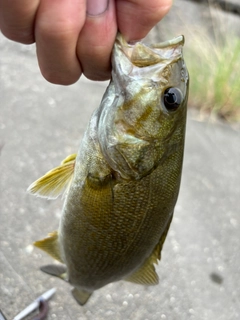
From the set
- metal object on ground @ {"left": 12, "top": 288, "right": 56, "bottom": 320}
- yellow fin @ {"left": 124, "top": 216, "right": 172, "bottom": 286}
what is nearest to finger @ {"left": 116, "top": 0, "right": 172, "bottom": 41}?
yellow fin @ {"left": 124, "top": 216, "right": 172, "bottom": 286}

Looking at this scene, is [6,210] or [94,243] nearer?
[94,243]

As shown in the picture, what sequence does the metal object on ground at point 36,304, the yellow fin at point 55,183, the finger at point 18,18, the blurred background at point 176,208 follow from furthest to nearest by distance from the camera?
the blurred background at point 176,208
the metal object on ground at point 36,304
the yellow fin at point 55,183
the finger at point 18,18

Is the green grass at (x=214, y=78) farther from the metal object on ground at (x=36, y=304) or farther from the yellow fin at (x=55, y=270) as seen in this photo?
the yellow fin at (x=55, y=270)

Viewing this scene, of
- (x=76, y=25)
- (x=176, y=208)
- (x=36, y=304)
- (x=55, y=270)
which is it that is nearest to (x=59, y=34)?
(x=76, y=25)

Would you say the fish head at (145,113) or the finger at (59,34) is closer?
the finger at (59,34)

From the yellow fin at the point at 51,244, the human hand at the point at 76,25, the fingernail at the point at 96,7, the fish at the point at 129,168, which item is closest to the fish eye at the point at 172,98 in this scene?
the fish at the point at 129,168

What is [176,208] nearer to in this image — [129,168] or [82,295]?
[82,295]

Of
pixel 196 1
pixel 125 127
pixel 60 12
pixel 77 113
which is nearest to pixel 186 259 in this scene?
pixel 77 113

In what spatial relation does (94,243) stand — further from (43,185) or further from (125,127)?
(125,127)
